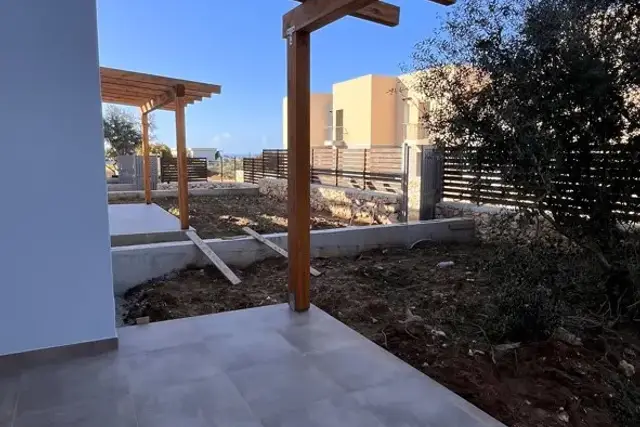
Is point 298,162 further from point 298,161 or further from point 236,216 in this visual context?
point 236,216

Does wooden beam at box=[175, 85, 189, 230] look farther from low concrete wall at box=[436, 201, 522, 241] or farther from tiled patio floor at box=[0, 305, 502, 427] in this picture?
low concrete wall at box=[436, 201, 522, 241]

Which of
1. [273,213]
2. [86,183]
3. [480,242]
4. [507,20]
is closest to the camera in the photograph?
[86,183]

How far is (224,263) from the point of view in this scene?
214 inches

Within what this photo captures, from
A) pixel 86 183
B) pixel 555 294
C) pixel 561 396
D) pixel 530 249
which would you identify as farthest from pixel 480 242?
pixel 86 183

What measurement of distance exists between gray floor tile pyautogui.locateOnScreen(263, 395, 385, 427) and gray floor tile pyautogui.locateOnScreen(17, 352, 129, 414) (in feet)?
2.92

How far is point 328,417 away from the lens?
84.9 inches

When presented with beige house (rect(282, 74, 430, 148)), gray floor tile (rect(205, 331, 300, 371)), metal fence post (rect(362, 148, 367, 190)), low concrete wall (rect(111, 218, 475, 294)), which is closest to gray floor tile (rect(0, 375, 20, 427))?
gray floor tile (rect(205, 331, 300, 371))

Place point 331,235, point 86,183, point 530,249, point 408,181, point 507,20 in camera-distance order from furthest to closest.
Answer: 1. point 408,181
2. point 331,235
3. point 530,249
4. point 507,20
5. point 86,183

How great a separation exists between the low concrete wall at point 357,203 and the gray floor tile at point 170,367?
6677 millimetres

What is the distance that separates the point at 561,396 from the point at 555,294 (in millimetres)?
1220

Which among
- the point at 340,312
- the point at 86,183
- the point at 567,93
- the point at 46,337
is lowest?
the point at 340,312

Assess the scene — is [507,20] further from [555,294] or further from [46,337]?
[46,337]

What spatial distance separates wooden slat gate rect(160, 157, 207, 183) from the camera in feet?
53.0

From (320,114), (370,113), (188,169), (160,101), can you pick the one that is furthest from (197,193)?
(320,114)
